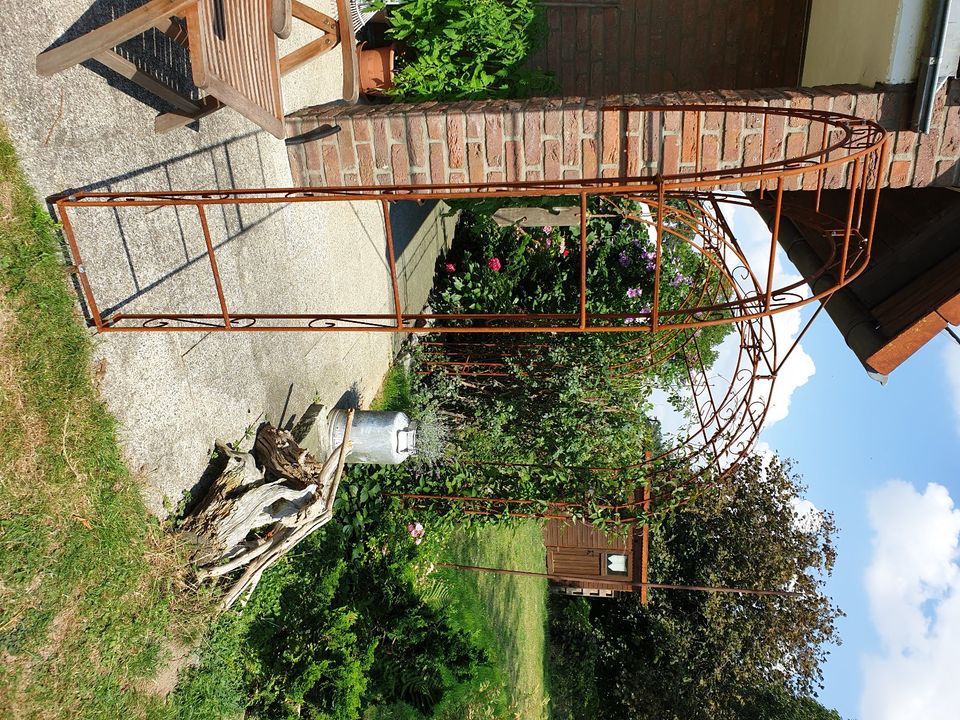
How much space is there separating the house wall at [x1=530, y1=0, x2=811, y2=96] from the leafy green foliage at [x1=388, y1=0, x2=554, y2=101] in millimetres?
641

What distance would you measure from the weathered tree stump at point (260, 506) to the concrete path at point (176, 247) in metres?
0.17

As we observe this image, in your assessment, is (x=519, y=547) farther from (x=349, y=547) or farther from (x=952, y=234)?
(x=952, y=234)

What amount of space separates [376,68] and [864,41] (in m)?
3.12

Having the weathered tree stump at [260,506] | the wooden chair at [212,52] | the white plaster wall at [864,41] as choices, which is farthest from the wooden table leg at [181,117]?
the white plaster wall at [864,41]

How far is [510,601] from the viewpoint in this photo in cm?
980

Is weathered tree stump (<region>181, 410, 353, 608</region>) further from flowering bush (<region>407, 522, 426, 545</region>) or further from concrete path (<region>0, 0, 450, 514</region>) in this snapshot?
flowering bush (<region>407, 522, 426, 545</region>)

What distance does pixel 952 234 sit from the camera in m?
4.35

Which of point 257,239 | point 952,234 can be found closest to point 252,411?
point 257,239

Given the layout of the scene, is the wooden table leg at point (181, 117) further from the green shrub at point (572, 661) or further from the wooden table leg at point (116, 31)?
the green shrub at point (572, 661)

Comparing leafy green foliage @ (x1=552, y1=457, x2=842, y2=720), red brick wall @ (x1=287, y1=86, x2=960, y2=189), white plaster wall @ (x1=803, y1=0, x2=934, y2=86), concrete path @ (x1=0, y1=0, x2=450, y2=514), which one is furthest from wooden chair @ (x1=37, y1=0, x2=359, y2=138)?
leafy green foliage @ (x1=552, y1=457, x2=842, y2=720)

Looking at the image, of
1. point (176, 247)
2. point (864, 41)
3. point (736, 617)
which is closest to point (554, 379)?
point (864, 41)

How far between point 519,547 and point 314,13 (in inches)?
333

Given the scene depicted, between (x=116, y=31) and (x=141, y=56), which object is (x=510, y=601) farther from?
(x=116, y=31)

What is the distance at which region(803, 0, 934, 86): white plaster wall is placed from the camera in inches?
147
